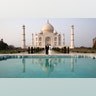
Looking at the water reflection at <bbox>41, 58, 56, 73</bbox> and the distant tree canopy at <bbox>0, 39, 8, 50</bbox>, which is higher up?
the distant tree canopy at <bbox>0, 39, 8, 50</bbox>

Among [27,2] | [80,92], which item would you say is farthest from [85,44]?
[80,92]

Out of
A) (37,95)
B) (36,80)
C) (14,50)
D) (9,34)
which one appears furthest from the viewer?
(14,50)

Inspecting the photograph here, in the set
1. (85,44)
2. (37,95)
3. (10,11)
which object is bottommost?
(37,95)

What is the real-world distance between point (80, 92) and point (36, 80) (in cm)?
135

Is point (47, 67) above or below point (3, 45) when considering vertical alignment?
below

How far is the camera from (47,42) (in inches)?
992

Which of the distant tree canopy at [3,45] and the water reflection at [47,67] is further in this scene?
the distant tree canopy at [3,45]

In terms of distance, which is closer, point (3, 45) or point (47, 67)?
point (47, 67)

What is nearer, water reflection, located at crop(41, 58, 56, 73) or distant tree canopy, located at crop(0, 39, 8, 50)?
water reflection, located at crop(41, 58, 56, 73)

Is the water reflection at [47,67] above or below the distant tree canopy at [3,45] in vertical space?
below

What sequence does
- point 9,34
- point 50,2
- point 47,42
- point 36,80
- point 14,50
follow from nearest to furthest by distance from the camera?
point 36,80 → point 50,2 → point 9,34 → point 14,50 → point 47,42

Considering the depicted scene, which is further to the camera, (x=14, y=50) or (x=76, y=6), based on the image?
(x=14, y=50)

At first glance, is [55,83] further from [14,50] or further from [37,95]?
[14,50]

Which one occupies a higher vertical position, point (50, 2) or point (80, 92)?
point (50, 2)
